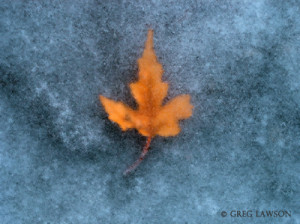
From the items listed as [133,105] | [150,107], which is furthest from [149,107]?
[133,105]

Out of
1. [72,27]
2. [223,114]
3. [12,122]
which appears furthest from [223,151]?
[12,122]

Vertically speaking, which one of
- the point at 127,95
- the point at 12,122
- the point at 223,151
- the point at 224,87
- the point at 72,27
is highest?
the point at 72,27

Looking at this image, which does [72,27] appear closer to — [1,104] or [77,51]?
[77,51]

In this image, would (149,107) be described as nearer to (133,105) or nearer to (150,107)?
(150,107)
